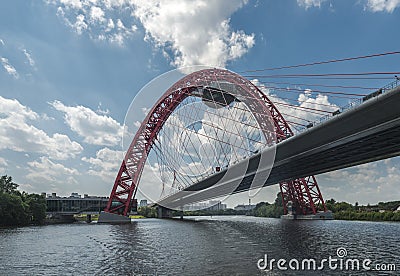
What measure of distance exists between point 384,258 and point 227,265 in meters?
8.15

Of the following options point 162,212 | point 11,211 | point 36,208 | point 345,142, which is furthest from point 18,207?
point 162,212

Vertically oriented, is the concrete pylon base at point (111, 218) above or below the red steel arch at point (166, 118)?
below

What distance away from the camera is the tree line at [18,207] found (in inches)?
1901

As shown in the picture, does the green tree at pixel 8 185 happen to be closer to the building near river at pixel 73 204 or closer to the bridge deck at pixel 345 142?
the building near river at pixel 73 204

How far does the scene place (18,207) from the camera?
50250mm

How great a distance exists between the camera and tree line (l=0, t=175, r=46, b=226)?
48.3 m

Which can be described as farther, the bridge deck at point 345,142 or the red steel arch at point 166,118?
the red steel arch at point 166,118

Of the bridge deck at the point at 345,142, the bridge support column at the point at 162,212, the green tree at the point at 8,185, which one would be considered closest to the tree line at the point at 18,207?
the green tree at the point at 8,185

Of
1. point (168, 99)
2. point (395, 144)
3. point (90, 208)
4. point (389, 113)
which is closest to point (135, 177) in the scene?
point (168, 99)

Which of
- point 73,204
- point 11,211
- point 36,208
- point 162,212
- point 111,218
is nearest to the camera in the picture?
point 11,211

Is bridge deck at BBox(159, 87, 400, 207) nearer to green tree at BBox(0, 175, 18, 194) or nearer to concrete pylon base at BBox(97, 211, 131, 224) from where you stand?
concrete pylon base at BBox(97, 211, 131, 224)

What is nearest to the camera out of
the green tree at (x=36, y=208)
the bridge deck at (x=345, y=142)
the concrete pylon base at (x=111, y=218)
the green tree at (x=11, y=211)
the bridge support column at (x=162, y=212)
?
the bridge deck at (x=345, y=142)

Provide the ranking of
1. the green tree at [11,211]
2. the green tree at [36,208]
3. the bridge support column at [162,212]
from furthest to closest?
the bridge support column at [162,212], the green tree at [36,208], the green tree at [11,211]

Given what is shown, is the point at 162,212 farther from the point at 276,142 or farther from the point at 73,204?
the point at 276,142
